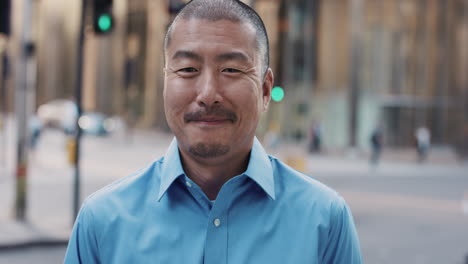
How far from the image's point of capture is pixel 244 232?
1.76 meters

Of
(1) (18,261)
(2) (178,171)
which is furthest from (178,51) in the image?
(1) (18,261)

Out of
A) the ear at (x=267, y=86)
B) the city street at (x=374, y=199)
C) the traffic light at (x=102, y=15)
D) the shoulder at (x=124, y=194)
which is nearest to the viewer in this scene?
the shoulder at (x=124, y=194)

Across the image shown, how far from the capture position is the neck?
182cm

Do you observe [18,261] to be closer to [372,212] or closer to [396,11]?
[372,212]

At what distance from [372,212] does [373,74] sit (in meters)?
23.6

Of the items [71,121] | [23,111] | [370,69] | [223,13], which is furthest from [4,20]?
[370,69]

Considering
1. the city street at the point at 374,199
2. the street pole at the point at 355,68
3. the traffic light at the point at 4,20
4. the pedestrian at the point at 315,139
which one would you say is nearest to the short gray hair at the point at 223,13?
the city street at the point at 374,199

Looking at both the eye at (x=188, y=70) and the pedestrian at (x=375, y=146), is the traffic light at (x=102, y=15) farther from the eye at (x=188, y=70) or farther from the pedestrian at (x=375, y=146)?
the pedestrian at (x=375, y=146)

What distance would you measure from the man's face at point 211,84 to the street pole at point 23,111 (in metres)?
8.85

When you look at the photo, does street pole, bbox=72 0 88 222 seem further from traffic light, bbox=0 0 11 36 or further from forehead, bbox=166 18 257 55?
forehead, bbox=166 18 257 55

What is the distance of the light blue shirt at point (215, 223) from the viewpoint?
1734mm

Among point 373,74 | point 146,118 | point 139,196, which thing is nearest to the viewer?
point 139,196

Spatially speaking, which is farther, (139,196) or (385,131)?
(385,131)

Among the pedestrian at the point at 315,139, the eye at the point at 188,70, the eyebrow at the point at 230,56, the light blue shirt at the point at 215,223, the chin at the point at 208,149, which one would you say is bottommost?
the pedestrian at the point at 315,139
